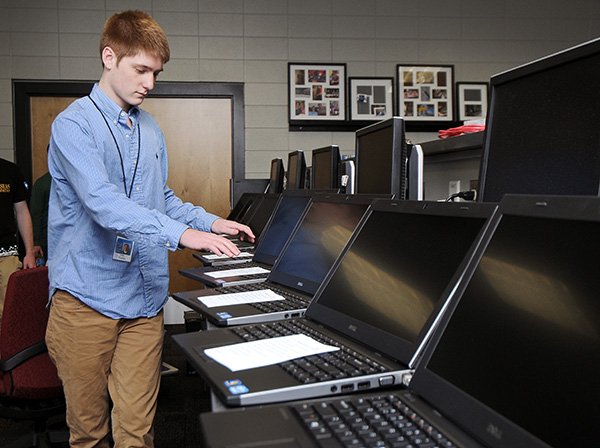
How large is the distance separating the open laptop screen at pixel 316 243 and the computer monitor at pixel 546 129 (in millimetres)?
365

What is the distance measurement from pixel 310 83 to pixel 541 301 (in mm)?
4586

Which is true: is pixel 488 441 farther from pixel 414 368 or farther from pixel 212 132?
pixel 212 132

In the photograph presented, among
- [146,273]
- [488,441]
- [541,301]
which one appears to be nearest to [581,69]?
[541,301]

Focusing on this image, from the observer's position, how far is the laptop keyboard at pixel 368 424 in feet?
2.17

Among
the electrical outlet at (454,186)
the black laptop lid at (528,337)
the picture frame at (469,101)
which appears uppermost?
the picture frame at (469,101)

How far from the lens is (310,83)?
5078 millimetres

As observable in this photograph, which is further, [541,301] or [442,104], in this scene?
[442,104]

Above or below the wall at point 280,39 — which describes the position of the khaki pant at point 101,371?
below

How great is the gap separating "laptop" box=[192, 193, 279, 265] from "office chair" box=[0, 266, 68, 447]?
738mm

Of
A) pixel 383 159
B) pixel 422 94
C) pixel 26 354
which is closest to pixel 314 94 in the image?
pixel 422 94

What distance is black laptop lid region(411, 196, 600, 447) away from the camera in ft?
1.97

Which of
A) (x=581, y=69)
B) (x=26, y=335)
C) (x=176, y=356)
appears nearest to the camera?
(x=581, y=69)

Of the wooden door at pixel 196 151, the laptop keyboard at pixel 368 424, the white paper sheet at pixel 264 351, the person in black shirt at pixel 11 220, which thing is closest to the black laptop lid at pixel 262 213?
the person in black shirt at pixel 11 220

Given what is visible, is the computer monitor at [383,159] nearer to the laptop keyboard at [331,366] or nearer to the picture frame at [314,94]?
→ the laptop keyboard at [331,366]
